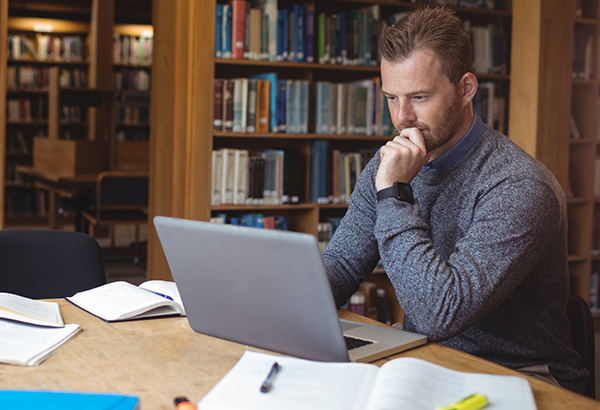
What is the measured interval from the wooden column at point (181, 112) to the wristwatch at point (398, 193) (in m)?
2.11

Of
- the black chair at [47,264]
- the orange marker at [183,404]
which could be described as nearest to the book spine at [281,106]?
the black chair at [47,264]

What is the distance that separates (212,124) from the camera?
3381 mm

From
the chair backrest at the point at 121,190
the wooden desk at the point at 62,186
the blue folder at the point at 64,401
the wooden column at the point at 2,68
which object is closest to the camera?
the blue folder at the point at 64,401

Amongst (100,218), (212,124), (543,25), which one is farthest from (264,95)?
(100,218)

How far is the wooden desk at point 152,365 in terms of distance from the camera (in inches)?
38.5

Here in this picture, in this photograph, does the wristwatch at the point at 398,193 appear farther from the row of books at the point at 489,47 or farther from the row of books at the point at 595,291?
the row of books at the point at 595,291

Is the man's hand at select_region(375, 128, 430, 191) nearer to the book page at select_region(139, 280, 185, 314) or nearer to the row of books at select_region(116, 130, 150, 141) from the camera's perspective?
the book page at select_region(139, 280, 185, 314)

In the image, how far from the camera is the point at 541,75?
3170 mm

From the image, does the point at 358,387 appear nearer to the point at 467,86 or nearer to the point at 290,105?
the point at 467,86

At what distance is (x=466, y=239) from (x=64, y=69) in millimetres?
8094

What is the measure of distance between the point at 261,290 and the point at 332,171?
Answer: 2684 millimetres

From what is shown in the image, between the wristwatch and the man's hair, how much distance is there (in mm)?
281

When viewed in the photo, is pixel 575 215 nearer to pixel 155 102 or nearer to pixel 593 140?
pixel 593 140

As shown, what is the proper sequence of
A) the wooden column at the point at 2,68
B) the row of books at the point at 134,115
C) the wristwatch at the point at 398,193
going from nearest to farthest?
the wristwatch at the point at 398,193 < the wooden column at the point at 2,68 < the row of books at the point at 134,115
